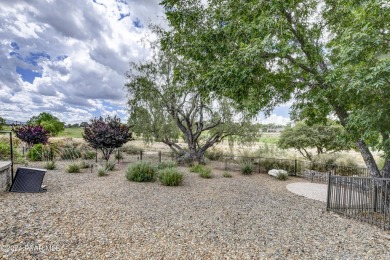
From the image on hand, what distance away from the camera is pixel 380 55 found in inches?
175

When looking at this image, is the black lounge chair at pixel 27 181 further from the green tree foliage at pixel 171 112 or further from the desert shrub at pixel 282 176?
the desert shrub at pixel 282 176

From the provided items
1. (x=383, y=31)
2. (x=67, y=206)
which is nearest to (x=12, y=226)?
(x=67, y=206)

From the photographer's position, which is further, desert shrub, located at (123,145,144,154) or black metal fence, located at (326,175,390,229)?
desert shrub, located at (123,145,144,154)

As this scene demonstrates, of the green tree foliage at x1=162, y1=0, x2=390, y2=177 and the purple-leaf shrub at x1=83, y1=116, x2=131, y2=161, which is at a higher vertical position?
the green tree foliage at x1=162, y1=0, x2=390, y2=177

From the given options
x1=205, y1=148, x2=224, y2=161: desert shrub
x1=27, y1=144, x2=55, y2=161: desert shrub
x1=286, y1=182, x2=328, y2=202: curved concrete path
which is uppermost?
x1=27, y1=144, x2=55, y2=161: desert shrub

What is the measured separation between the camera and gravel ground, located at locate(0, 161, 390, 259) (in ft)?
9.61

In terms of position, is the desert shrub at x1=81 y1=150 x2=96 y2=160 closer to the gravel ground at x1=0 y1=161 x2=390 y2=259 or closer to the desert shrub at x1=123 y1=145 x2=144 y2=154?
the desert shrub at x1=123 y1=145 x2=144 y2=154

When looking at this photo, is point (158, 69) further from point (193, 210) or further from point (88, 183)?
point (193, 210)

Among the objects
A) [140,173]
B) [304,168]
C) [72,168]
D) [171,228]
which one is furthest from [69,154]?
[304,168]

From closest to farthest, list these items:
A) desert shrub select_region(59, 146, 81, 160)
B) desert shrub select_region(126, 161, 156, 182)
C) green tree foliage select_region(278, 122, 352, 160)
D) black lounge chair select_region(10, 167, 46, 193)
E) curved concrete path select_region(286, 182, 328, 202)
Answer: black lounge chair select_region(10, 167, 46, 193) < curved concrete path select_region(286, 182, 328, 202) < desert shrub select_region(126, 161, 156, 182) < desert shrub select_region(59, 146, 81, 160) < green tree foliage select_region(278, 122, 352, 160)

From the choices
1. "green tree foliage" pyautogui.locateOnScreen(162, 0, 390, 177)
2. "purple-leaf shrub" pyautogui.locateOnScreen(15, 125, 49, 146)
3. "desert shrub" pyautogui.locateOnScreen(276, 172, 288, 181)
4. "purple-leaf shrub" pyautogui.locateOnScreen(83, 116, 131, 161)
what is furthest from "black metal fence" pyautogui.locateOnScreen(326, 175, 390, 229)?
"purple-leaf shrub" pyautogui.locateOnScreen(15, 125, 49, 146)

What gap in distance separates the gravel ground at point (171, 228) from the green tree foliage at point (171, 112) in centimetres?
677

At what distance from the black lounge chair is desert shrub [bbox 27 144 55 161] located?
21.2ft

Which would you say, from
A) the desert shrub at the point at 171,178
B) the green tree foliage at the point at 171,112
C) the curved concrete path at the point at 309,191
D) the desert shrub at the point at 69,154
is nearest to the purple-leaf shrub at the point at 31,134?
the desert shrub at the point at 69,154
